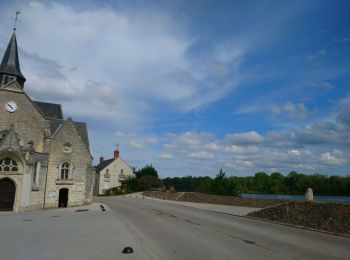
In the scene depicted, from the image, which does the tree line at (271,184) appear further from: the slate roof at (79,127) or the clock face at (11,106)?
the clock face at (11,106)

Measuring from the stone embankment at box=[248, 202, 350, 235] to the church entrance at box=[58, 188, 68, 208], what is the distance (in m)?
19.9

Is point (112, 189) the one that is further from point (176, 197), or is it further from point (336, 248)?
point (336, 248)

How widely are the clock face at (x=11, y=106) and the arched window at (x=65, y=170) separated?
21.2 feet

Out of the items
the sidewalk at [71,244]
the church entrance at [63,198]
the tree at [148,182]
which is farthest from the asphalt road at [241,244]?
the tree at [148,182]

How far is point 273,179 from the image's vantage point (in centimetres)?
8438

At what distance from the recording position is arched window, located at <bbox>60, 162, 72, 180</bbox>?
1291 inches

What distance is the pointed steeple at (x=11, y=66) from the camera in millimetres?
33438

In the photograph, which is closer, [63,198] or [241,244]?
[241,244]

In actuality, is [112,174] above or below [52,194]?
above

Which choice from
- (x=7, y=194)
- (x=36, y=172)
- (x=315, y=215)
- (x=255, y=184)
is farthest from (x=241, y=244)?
(x=255, y=184)

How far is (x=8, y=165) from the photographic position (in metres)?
28.0

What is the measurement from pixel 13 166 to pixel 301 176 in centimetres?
6230

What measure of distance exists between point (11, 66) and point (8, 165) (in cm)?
1133

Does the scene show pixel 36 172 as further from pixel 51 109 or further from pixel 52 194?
pixel 51 109
